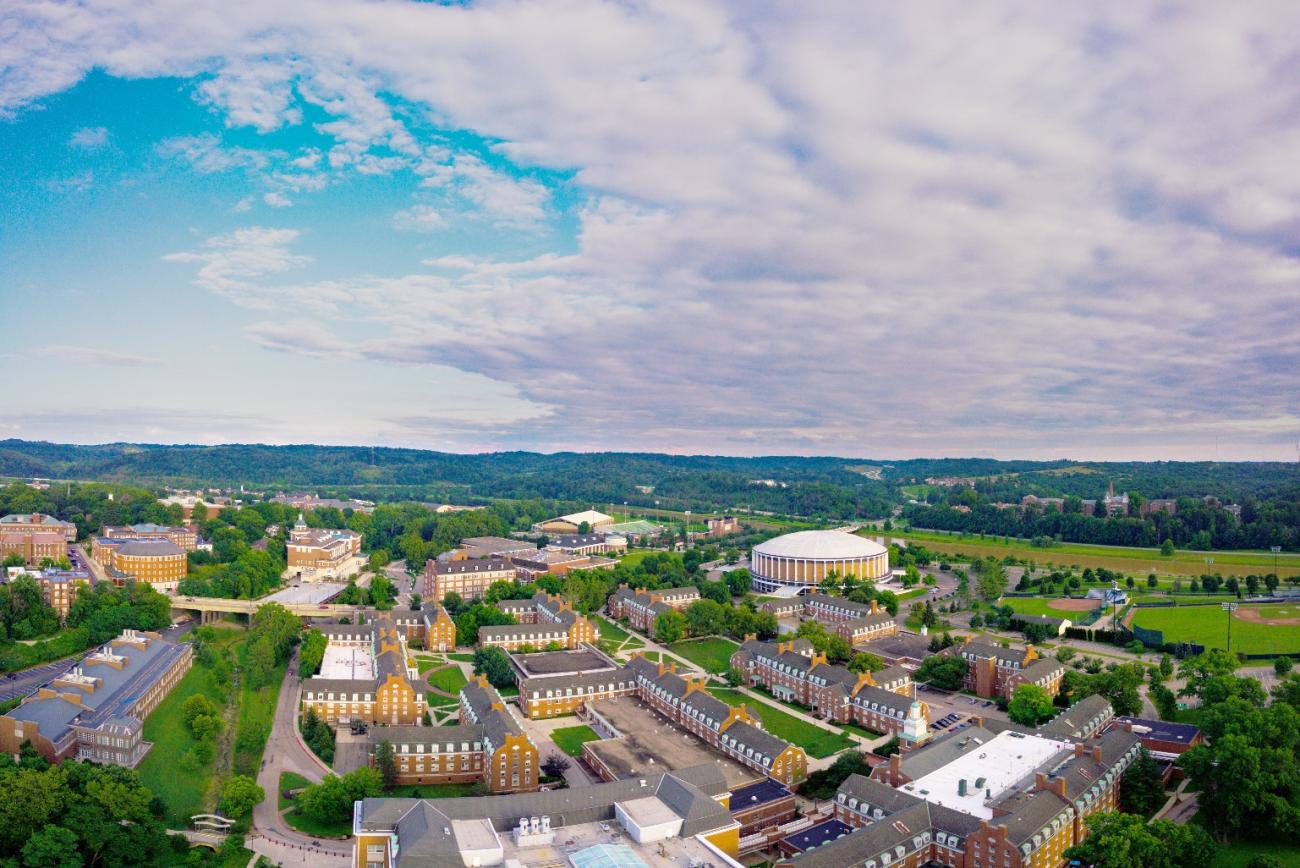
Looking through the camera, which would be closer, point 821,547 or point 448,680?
point 448,680

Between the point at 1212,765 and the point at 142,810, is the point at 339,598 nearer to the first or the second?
the point at 142,810

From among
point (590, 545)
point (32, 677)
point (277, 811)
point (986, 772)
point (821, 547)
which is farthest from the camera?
point (590, 545)

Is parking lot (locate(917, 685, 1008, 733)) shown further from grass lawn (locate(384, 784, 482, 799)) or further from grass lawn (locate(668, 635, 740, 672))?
grass lawn (locate(384, 784, 482, 799))

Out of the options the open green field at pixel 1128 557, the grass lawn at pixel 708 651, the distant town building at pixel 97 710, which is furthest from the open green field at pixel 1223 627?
the distant town building at pixel 97 710

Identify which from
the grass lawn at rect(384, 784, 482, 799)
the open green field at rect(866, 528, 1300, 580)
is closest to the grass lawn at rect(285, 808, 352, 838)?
the grass lawn at rect(384, 784, 482, 799)

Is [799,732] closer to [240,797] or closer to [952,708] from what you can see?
[952,708]

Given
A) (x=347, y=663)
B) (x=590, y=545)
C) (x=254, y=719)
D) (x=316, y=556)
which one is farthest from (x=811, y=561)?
(x=254, y=719)
